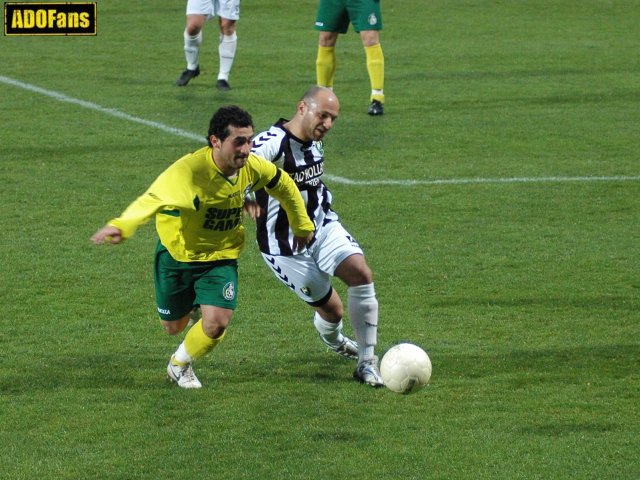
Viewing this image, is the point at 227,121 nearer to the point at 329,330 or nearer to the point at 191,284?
the point at 191,284

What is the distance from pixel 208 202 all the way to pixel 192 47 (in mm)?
9310

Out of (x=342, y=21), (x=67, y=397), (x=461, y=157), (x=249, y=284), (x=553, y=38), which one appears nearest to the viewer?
(x=67, y=397)

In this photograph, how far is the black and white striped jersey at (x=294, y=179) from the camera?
762 cm

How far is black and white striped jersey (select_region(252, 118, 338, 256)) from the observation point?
25.0 feet

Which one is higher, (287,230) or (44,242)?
(287,230)

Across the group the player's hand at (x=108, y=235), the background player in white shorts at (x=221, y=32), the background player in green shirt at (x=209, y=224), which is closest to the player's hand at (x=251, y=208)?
the background player in green shirt at (x=209, y=224)

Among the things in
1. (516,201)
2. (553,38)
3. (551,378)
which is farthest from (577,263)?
(553,38)

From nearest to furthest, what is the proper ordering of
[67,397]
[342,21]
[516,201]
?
1. [67,397]
2. [516,201]
3. [342,21]

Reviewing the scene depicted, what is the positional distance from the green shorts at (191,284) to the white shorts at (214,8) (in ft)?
29.0

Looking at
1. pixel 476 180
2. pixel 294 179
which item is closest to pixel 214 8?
pixel 476 180

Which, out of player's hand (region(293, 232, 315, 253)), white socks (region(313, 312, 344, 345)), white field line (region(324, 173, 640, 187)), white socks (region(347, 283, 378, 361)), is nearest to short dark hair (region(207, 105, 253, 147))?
player's hand (region(293, 232, 315, 253))

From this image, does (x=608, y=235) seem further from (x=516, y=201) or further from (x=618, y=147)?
(x=618, y=147)

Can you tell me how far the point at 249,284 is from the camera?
9578mm

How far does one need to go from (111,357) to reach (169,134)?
6572 millimetres
